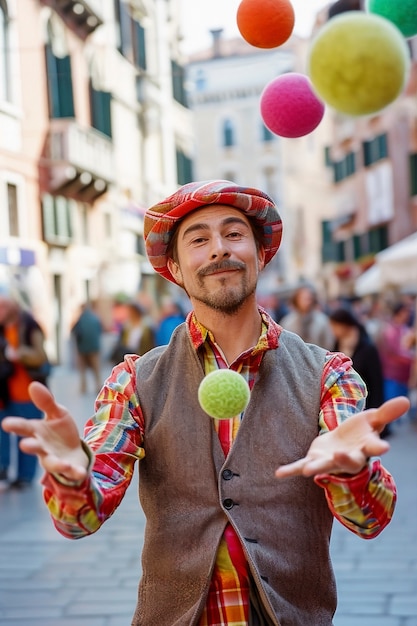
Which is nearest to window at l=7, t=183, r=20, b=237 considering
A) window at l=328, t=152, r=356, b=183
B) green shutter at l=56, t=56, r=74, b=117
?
green shutter at l=56, t=56, r=74, b=117

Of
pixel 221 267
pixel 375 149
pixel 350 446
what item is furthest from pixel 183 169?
pixel 350 446

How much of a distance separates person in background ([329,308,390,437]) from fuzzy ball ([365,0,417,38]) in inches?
234

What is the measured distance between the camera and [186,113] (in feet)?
111

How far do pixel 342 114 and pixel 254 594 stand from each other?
1025 millimetres

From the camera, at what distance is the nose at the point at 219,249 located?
2.31 meters

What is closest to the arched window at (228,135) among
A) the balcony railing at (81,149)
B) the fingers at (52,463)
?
the balcony railing at (81,149)

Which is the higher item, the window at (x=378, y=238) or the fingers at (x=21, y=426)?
the window at (x=378, y=238)

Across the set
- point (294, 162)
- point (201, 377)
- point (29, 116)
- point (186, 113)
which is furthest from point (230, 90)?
point (201, 377)

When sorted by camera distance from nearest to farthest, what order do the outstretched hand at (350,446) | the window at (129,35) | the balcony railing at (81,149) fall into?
the outstretched hand at (350,446)
the balcony railing at (81,149)
the window at (129,35)

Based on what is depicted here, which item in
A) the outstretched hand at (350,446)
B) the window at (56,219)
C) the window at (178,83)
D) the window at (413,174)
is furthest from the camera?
the window at (178,83)

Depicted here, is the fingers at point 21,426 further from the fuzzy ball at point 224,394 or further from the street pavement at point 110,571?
the street pavement at point 110,571

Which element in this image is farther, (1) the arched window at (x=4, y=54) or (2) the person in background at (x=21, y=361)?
(1) the arched window at (x=4, y=54)

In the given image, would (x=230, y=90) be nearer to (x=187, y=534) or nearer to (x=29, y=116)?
(x=29, y=116)

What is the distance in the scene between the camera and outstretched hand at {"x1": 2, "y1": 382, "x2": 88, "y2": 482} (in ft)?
6.29
